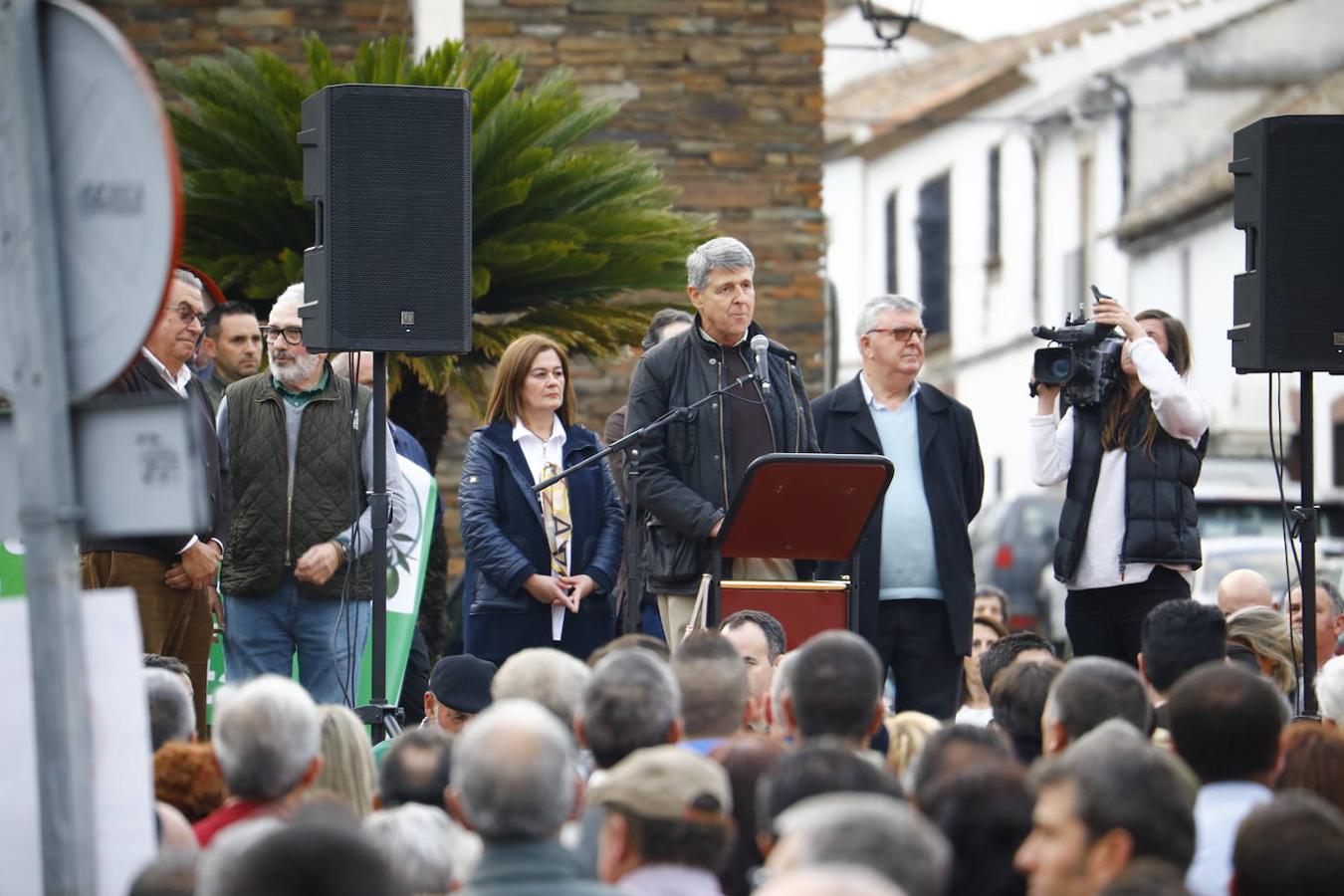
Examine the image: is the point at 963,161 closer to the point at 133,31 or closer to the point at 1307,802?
the point at 133,31

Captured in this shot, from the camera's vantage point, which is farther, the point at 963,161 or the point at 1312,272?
the point at 963,161

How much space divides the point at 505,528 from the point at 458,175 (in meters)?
1.36

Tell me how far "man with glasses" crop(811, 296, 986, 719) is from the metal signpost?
464 cm

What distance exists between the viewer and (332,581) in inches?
341

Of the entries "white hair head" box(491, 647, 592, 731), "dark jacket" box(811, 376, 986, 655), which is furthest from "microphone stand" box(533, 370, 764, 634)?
"white hair head" box(491, 647, 592, 731)

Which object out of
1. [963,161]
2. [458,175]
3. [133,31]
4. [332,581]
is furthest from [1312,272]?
[963,161]

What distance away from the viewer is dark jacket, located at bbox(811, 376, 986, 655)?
854 cm

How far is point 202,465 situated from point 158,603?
62 cm

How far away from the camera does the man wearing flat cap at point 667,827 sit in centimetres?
442

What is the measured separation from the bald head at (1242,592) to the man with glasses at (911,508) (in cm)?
153

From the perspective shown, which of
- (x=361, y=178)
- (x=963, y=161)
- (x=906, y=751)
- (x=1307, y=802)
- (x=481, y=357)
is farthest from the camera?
(x=963, y=161)

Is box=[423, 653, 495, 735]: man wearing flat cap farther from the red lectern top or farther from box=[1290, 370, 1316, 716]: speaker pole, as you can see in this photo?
box=[1290, 370, 1316, 716]: speaker pole

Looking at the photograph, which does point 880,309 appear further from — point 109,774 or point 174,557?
point 109,774

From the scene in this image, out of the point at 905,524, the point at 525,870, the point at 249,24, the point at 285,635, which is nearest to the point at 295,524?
the point at 285,635
